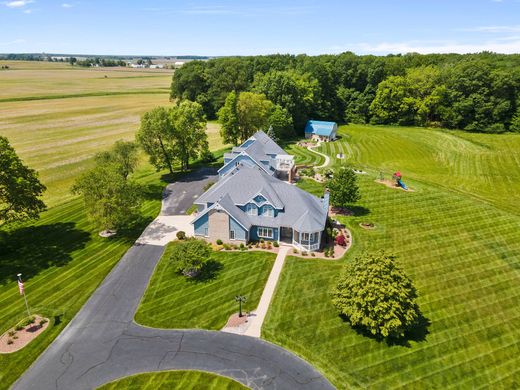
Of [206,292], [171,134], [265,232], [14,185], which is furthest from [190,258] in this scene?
[171,134]

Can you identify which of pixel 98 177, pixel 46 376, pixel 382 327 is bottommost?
pixel 46 376

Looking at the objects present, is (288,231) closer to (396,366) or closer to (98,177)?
(396,366)

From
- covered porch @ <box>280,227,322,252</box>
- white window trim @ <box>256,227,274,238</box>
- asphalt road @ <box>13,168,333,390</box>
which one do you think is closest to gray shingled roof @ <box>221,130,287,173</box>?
white window trim @ <box>256,227,274,238</box>

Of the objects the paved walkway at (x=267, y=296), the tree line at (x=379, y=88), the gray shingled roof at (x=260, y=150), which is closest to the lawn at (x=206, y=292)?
the paved walkway at (x=267, y=296)

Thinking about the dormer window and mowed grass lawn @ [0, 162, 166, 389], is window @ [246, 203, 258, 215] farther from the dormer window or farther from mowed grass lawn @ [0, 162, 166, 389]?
mowed grass lawn @ [0, 162, 166, 389]

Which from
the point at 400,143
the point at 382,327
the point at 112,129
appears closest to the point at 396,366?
the point at 382,327

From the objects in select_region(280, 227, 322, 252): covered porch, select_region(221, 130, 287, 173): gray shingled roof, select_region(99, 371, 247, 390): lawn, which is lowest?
select_region(99, 371, 247, 390): lawn
